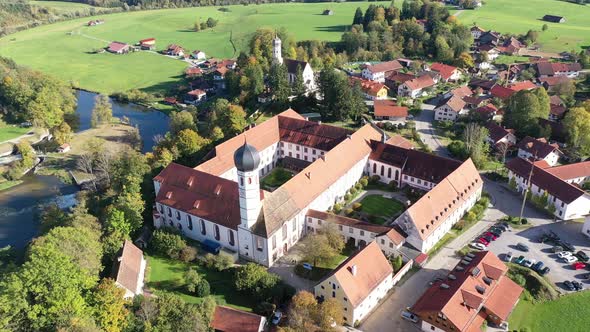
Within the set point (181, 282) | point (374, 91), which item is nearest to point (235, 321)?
point (181, 282)

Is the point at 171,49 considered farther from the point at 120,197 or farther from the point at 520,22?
the point at 520,22

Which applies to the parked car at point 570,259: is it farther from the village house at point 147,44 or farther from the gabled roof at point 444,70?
the village house at point 147,44

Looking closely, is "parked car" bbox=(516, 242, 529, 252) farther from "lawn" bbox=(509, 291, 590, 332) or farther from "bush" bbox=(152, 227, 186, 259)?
"bush" bbox=(152, 227, 186, 259)

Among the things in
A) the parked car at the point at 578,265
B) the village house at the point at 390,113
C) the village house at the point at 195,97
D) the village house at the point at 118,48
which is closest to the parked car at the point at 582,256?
the parked car at the point at 578,265

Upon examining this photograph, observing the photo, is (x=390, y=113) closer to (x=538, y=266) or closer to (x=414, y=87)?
(x=414, y=87)

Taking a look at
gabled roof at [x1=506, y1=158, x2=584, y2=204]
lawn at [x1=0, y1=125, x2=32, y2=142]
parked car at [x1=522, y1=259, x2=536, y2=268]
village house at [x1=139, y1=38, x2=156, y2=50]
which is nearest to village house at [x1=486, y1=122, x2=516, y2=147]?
gabled roof at [x1=506, y1=158, x2=584, y2=204]
